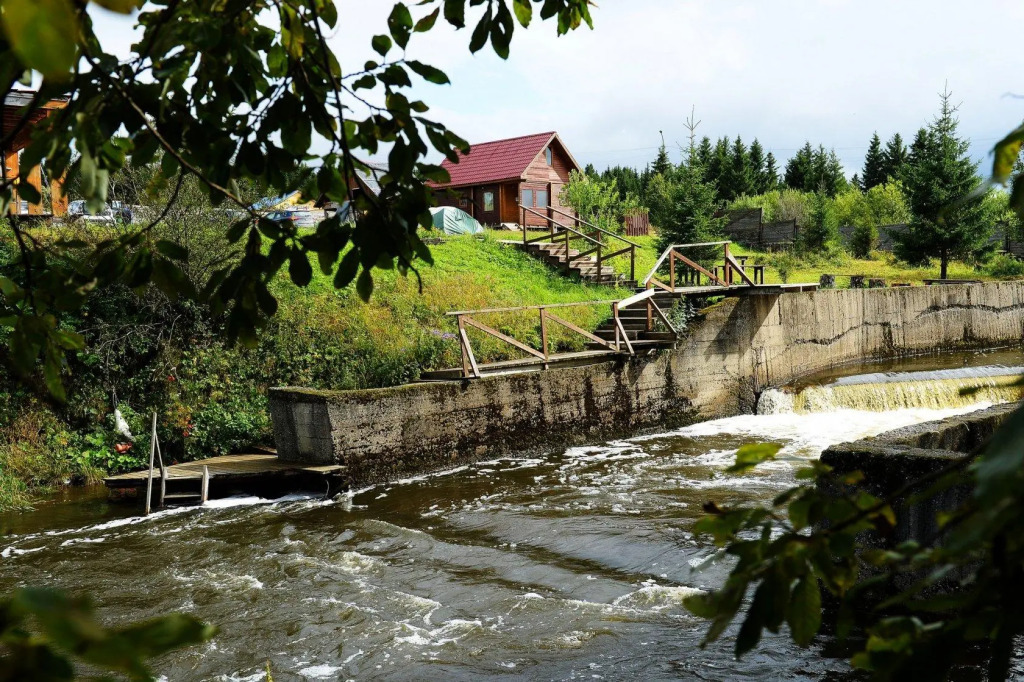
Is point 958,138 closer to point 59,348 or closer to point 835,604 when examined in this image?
point 835,604

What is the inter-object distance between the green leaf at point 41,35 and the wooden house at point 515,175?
37352mm

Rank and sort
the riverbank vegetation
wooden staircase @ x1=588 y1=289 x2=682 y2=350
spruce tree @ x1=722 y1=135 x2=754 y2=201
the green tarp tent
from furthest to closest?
spruce tree @ x1=722 y1=135 x2=754 y2=201, the green tarp tent, wooden staircase @ x1=588 y1=289 x2=682 y2=350, the riverbank vegetation

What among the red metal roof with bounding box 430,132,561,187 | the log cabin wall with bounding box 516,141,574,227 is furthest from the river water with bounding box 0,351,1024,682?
the red metal roof with bounding box 430,132,561,187

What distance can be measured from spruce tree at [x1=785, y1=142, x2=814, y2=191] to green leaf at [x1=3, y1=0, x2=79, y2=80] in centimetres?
6911

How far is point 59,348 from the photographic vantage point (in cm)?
247

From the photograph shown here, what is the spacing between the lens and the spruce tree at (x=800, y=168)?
66250mm

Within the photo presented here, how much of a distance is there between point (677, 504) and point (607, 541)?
5.60 ft

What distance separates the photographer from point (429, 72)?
249 cm

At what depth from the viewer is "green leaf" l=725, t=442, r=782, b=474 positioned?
1.51 metres

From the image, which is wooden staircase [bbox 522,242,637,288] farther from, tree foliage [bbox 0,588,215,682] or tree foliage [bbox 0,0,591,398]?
tree foliage [bbox 0,588,215,682]

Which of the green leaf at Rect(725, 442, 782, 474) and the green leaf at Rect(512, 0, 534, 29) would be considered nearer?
the green leaf at Rect(725, 442, 782, 474)

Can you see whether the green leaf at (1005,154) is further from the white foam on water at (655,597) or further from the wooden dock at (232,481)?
the wooden dock at (232,481)

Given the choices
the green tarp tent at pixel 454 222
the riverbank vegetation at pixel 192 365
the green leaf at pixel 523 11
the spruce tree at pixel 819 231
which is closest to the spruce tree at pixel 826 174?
the spruce tree at pixel 819 231

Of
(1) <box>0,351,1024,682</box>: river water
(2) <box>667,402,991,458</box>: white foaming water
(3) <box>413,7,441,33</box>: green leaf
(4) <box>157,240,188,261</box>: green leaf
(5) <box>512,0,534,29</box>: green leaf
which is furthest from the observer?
(2) <box>667,402,991,458</box>: white foaming water
